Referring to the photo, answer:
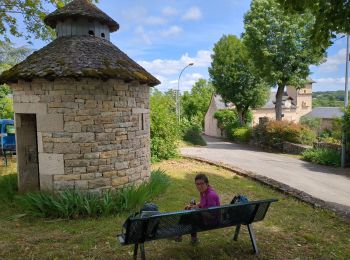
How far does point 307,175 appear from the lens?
1252 centimetres

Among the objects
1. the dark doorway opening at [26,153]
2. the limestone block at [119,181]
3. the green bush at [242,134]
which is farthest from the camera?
the green bush at [242,134]

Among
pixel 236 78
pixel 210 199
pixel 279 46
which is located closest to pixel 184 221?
pixel 210 199

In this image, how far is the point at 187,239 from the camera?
524cm

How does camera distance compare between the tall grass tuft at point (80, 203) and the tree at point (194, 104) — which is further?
the tree at point (194, 104)

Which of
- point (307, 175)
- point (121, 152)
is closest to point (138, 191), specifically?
point (121, 152)

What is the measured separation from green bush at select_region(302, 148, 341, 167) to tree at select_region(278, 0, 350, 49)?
35.7 feet

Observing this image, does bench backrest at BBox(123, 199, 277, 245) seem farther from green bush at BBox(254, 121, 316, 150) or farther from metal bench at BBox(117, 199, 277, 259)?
green bush at BBox(254, 121, 316, 150)

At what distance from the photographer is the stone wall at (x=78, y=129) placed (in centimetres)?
668

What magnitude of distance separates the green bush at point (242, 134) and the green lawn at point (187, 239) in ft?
65.1

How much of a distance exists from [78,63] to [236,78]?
26147 millimetres

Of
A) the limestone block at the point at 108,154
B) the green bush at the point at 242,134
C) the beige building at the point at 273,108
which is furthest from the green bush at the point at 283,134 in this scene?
the limestone block at the point at 108,154

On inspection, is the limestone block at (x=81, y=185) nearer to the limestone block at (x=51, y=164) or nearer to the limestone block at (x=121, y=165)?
the limestone block at (x=51, y=164)

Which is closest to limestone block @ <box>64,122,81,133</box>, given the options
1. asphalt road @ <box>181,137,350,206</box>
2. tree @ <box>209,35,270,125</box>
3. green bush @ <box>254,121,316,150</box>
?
asphalt road @ <box>181,137,350,206</box>

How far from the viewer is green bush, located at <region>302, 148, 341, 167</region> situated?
15.2 m
